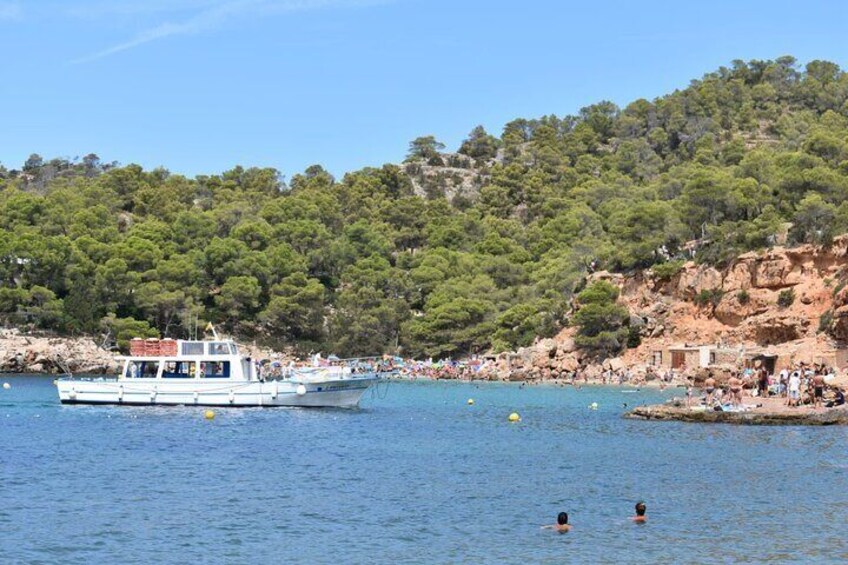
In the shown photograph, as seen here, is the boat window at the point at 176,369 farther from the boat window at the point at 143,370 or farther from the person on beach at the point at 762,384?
the person on beach at the point at 762,384

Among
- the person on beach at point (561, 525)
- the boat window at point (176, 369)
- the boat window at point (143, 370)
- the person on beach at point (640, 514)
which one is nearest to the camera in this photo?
the person on beach at point (561, 525)

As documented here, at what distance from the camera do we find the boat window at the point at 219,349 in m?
47.8

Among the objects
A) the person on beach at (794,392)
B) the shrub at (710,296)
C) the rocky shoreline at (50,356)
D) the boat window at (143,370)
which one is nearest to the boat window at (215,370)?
the boat window at (143,370)

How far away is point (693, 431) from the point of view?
128 feet

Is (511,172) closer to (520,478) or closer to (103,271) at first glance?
(103,271)

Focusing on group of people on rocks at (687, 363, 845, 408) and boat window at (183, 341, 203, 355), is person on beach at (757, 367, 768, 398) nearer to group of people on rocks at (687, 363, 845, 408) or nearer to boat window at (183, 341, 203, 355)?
group of people on rocks at (687, 363, 845, 408)

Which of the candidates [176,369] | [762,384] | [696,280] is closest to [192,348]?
[176,369]

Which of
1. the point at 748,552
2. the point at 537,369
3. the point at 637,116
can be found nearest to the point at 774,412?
the point at 748,552

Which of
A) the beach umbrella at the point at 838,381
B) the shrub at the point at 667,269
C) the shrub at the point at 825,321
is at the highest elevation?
the shrub at the point at 667,269

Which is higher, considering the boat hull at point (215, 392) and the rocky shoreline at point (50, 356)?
the rocky shoreline at point (50, 356)

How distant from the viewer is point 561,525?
21422mm

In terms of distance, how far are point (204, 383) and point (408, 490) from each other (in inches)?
898

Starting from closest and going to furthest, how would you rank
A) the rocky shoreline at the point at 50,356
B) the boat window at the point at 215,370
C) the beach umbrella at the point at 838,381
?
1. the beach umbrella at the point at 838,381
2. the boat window at the point at 215,370
3. the rocky shoreline at the point at 50,356

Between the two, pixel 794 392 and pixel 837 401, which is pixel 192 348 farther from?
pixel 837 401
